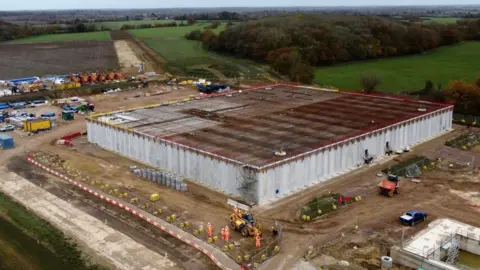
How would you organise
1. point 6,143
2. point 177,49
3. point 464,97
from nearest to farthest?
point 6,143 < point 464,97 < point 177,49

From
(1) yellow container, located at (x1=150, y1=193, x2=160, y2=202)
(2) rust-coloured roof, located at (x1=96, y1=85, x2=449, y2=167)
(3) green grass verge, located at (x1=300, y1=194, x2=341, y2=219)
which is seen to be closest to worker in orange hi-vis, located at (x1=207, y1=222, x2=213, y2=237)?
(3) green grass verge, located at (x1=300, y1=194, x2=341, y2=219)

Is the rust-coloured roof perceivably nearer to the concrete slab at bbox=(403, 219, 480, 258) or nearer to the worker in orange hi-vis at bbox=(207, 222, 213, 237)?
the worker in orange hi-vis at bbox=(207, 222, 213, 237)

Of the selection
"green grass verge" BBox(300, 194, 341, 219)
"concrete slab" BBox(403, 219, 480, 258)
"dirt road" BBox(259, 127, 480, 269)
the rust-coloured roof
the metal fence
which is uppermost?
the rust-coloured roof

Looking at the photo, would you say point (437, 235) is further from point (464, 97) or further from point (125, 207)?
point (464, 97)

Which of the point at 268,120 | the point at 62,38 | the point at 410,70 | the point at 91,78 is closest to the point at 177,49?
the point at 91,78

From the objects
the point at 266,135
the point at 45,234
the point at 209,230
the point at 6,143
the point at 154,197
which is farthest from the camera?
the point at 6,143

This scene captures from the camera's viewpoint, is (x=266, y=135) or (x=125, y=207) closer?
(x=125, y=207)

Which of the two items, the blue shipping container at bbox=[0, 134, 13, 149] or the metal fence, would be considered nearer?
the blue shipping container at bbox=[0, 134, 13, 149]

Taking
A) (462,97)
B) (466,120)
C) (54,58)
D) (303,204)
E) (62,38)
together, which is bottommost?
(303,204)
